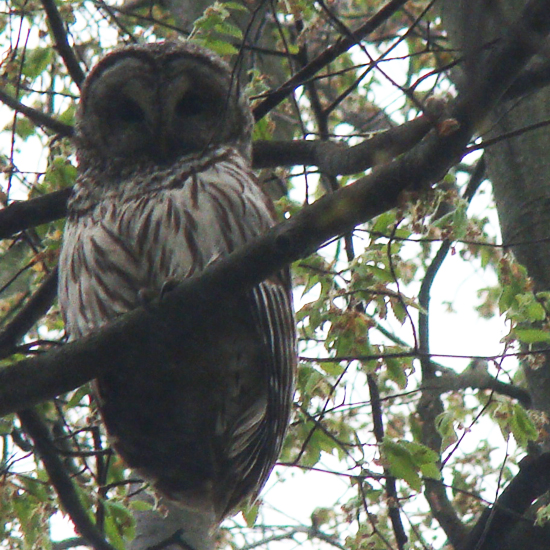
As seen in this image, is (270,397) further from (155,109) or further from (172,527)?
(155,109)

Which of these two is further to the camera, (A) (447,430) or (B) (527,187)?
(B) (527,187)

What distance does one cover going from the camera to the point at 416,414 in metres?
5.05

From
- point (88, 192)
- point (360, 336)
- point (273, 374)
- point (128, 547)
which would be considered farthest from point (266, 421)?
point (88, 192)

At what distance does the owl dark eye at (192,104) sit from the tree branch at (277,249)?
48.3 inches

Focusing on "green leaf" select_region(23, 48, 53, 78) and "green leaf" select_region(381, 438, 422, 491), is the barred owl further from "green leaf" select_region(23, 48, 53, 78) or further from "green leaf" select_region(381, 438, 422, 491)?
"green leaf" select_region(381, 438, 422, 491)

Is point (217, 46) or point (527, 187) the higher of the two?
point (217, 46)

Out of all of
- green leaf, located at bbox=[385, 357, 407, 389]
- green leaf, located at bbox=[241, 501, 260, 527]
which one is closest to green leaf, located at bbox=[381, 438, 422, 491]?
green leaf, located at bbox=[385, 357, 407, 389]

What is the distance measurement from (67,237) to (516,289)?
172 centimetres

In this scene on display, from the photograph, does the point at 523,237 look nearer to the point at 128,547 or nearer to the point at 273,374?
the point at 273,374

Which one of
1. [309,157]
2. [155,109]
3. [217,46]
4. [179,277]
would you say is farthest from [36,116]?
[309,157]

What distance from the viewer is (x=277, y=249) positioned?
2383 mm

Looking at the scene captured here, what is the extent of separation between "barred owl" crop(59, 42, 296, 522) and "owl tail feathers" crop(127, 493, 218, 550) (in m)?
0.19

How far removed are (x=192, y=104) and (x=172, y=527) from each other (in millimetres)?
1753

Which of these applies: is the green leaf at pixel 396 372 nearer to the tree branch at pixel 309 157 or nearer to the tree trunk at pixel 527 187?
the tree trunk at pixel 527 187
